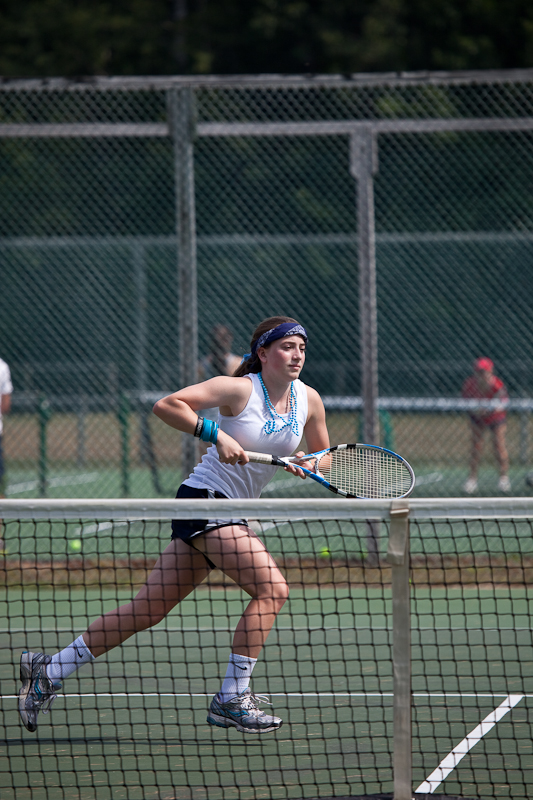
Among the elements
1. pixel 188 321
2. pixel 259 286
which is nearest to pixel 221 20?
pixel 259 286

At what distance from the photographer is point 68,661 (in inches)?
153

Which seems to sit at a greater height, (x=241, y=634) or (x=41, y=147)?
(x=41, y=147)

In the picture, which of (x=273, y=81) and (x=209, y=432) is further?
(x=273, y=81)

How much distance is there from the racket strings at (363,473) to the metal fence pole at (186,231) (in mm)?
2354

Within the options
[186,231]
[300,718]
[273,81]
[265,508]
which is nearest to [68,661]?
[300,718]

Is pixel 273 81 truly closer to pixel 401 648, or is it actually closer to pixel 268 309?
pixel 401 648

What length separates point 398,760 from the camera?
3.16m

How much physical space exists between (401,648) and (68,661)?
1388 millimetres

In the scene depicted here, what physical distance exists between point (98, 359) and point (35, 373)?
2.83 ft

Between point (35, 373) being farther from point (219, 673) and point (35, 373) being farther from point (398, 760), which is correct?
point (398, 760)

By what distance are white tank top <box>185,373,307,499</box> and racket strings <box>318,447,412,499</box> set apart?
32cm

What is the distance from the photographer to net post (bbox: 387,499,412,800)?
3154mm

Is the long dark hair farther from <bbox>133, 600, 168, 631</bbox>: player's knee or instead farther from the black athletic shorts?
<bbox>133, 600, 168, 631</bbox>: player's knee

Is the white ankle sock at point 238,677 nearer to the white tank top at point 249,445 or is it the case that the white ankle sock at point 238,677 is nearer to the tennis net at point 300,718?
the tennis net at point 300,718
